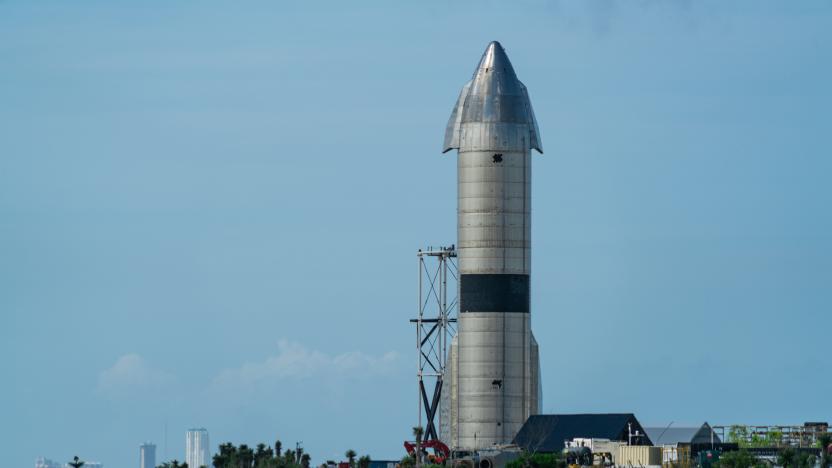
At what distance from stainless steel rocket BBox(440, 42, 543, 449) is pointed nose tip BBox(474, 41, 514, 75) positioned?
2.67 metres

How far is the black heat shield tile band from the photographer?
15775 centimetres

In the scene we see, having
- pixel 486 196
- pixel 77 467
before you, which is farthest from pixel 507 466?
pixel 77 467

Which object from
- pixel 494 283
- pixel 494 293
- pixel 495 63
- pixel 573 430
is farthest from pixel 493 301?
pixel 495 63

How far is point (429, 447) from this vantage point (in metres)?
160

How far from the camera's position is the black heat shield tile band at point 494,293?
158 meters

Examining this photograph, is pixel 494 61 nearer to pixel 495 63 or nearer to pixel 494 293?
pixel 495 63

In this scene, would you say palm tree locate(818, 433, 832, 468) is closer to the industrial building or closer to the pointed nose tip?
the industrial building

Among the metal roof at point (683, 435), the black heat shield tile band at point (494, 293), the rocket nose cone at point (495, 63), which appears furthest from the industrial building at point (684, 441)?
the rocket nose cone at point (495, 63)

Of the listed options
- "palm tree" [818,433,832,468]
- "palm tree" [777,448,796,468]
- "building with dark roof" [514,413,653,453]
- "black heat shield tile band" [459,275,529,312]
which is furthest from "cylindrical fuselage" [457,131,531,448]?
"palm tree" [777,448,796,468]

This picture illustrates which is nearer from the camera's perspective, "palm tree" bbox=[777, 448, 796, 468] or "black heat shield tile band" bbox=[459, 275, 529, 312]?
"palm tree" bbox=[777, 448, 796, 468]

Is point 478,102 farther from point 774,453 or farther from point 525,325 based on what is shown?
point 774,453

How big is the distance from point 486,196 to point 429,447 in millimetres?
19340

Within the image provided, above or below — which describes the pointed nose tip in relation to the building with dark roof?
above

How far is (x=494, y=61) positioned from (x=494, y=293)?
1760cm
